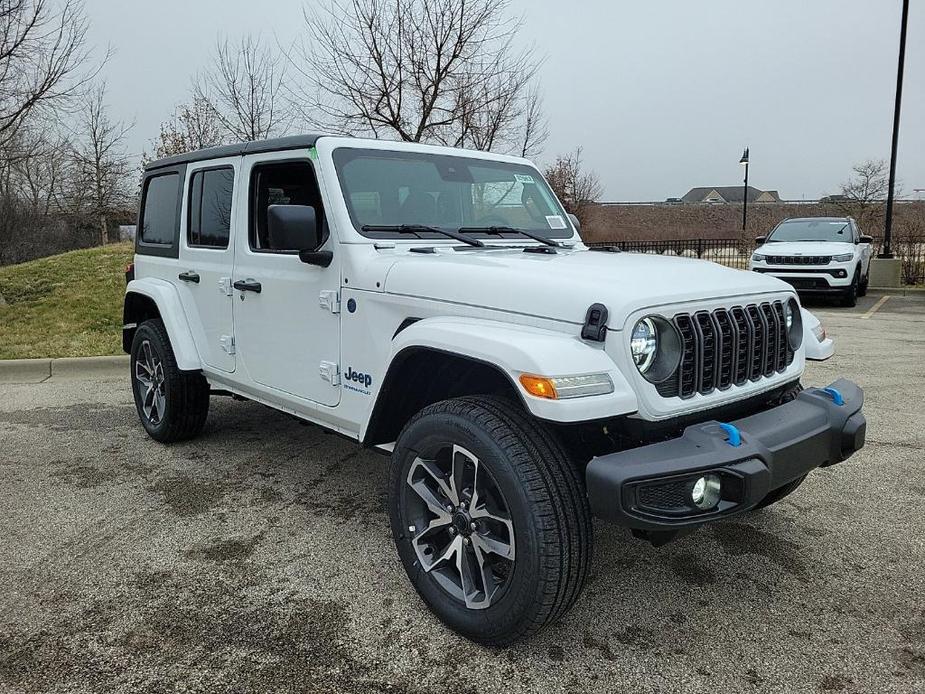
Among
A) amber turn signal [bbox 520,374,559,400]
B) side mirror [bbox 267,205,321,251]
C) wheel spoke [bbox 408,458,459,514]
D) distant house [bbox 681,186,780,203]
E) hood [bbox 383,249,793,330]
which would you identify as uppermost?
distant house [bbox 681,186,780,203]

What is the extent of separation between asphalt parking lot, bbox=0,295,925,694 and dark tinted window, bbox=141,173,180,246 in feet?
4.94

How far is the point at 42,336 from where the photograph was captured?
346 inches

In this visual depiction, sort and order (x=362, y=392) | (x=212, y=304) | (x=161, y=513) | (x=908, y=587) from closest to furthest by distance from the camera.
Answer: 1. (x=908, y=587)
2. (x=362, y=392)
3. (x=161, y=513)
4. (x=212, y=304)

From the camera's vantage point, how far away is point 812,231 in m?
13.8

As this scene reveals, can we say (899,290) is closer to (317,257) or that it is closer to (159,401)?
(159,401)

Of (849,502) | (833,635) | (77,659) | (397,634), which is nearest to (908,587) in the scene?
(833,635)

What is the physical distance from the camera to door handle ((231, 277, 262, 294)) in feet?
12.7

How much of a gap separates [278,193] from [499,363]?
206cm

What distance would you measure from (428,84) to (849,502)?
1056cm

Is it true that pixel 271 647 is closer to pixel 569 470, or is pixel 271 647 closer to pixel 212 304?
pixel 569 470

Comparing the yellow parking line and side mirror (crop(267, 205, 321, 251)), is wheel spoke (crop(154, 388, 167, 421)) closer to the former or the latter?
side mirror (crop(267, 205, 321, 251))

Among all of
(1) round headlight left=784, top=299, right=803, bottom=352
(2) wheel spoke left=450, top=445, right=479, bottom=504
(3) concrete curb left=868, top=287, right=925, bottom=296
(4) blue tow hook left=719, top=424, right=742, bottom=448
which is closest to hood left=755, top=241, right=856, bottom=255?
(3) concrete curb left=868, top=287, right=925, bottom=296

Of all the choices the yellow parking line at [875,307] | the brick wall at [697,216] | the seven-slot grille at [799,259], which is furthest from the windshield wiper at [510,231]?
the brick wall at [697,216]

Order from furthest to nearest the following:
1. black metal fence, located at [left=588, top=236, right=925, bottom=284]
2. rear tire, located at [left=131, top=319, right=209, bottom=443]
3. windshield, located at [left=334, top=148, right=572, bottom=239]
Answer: black metal fence, located at [left=588, top=236, right=925, bottom=284] → rear tire, located at [left=131, top=319, right=209, bottom=443] → windshield, located at [left=334, top=148, right=572, bottom=239]
